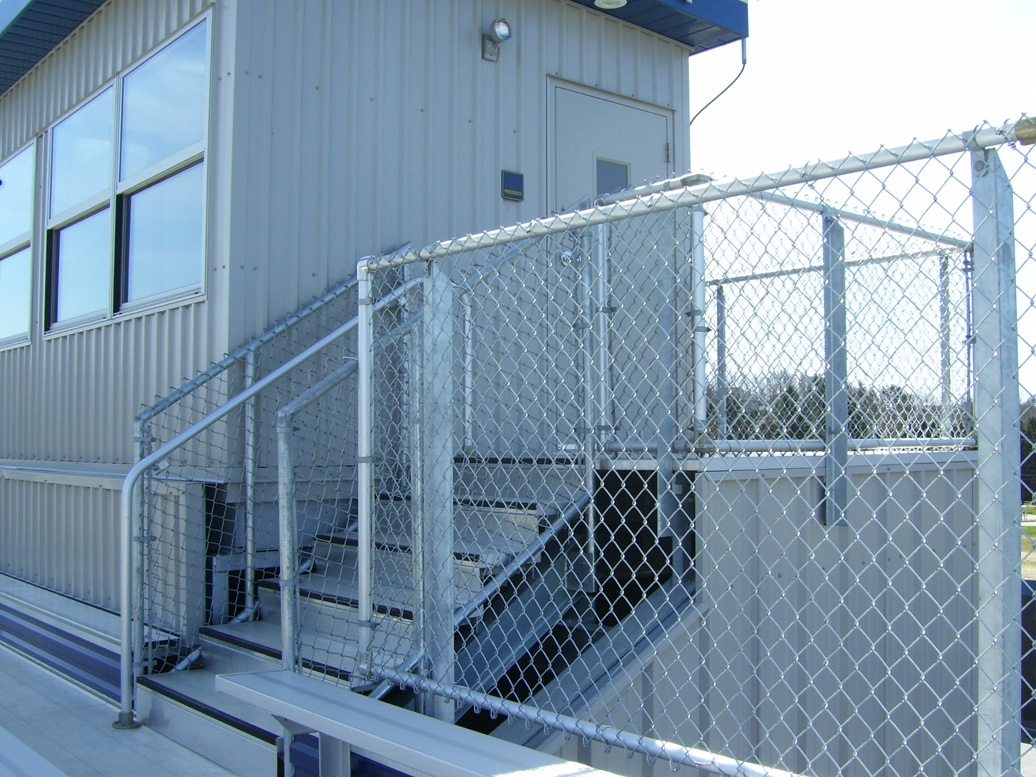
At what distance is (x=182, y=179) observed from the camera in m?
4.99

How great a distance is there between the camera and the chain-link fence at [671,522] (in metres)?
2.14

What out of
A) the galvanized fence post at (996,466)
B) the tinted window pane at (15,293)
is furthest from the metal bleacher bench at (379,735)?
the tinted window pane at (15,293)

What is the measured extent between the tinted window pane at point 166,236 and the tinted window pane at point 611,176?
257cm

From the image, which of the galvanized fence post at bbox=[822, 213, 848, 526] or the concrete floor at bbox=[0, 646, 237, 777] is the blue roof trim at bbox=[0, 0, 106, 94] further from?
the galvanized fence post at bbox=[822, 213, 848, 526]

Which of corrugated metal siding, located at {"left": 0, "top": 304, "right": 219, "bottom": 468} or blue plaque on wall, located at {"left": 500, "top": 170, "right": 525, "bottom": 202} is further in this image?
blue plaque on wall, located at {"left": 500, "top": 170, "right": 525, "bottom": 202}

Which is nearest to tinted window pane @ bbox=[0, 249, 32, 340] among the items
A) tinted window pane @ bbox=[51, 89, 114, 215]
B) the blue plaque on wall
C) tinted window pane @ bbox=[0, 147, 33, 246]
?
tinted window pane @ bbox=[0, 147, 33, 246]

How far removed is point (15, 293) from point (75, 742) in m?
4.65

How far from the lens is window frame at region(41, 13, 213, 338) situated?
15.3 ft

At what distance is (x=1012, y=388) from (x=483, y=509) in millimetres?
2213

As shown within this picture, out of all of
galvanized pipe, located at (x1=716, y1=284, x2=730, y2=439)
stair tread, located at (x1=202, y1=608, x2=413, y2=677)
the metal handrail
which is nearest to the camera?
stair tread, located at (x1=202, y1=608, x2=413, y2=677)

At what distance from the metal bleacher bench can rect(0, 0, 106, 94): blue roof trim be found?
475cm

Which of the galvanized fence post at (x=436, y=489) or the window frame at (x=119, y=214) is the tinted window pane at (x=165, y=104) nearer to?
the window frame at (x=119, y=214)

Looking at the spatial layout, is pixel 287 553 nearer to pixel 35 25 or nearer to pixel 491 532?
pixel 491 532

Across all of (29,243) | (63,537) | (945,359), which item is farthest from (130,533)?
(29,243)
